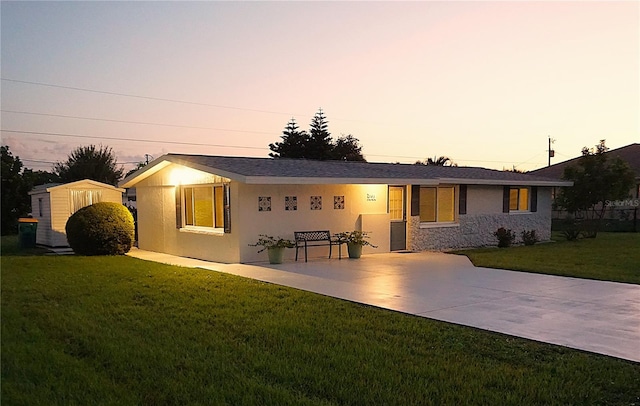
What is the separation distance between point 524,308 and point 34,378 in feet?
21.2

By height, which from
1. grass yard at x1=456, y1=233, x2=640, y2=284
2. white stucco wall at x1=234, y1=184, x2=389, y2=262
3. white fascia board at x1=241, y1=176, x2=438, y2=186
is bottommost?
grass yard at x1=456, y1=233, x2=640, y2=284

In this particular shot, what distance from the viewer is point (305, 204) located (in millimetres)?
13859

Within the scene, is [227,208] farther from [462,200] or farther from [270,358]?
[462,200]

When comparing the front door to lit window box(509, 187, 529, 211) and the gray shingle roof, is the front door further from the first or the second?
lit window box(509, 187, 529, 211)

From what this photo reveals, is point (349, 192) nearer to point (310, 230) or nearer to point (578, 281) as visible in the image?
point (310, 230)

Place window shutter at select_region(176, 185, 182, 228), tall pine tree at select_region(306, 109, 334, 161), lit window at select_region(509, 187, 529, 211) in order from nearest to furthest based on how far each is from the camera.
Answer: window shutter at select_region(176, 185, 182, 228) < lit window at select_region(509, 187, 529, 211) < tall pine tree at select_region(306, 109, 334, 161)

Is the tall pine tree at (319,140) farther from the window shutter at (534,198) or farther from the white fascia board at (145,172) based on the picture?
the white fascia board at (145,172)

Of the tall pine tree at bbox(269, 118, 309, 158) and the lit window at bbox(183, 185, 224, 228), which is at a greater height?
the tall pine tree at bbox(269, 118, 309, 158)

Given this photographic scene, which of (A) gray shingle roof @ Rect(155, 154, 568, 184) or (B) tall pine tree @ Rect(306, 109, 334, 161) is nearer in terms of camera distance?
(A) gray shingle roof @ Rect(155, 154, 568, 184)

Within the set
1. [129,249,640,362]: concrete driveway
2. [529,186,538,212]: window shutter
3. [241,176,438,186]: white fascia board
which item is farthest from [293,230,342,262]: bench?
[529,186,538,212]: window shutter

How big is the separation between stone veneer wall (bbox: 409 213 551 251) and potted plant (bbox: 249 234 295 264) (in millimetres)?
5034

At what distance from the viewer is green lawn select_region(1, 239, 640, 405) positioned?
13.6 ft

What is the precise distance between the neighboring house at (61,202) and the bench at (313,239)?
8378 mm

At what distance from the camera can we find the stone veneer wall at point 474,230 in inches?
640
